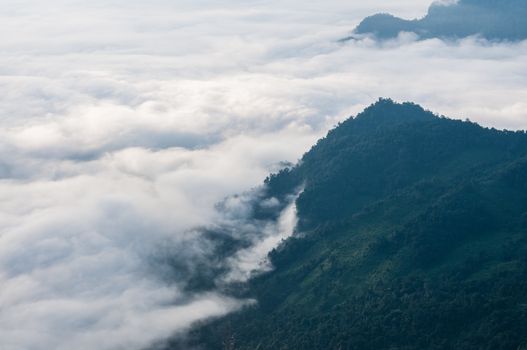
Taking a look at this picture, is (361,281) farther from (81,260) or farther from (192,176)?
(192,176)

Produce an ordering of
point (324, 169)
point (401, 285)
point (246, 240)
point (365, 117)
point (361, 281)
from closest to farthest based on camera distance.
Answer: point (401, 285) < point (361, 281) < point (246, 240) < point (324, 169) < point (365, 117)

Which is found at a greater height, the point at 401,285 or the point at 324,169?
the point at 324,169

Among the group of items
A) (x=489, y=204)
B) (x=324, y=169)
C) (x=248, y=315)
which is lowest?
(x=248, y=315)

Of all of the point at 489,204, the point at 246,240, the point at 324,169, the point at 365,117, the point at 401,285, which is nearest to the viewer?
the point at 401,285

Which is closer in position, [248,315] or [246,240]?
[248,315]

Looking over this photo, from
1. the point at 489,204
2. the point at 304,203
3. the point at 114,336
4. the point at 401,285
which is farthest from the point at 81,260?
the point at 489,204

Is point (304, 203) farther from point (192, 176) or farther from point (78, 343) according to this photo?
point (78, 343)

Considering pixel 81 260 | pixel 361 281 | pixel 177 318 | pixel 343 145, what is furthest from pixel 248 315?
pixel 343 145
